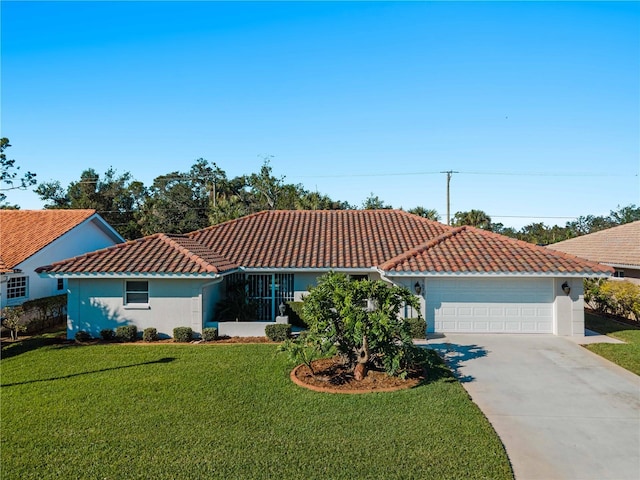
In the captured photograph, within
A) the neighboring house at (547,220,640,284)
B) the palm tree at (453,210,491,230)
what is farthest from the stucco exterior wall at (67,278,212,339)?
the palm tree at (453,210,491,230)

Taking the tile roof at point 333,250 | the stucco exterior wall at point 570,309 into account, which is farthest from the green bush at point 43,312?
the stucco exterior wall at point 570,309

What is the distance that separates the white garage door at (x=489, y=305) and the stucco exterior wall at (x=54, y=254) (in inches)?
740

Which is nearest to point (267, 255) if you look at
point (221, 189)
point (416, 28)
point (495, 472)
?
point (416, 28)

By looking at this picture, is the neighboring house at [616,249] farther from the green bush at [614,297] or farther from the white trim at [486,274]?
the white trim at [486,274]

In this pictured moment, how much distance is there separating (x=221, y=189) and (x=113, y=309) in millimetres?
35720

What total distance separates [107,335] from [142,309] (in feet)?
5.04

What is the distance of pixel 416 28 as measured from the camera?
14.5 m

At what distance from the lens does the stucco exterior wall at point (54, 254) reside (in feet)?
63.9

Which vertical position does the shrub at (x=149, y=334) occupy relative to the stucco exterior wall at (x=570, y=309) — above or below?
below

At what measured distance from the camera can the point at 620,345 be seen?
14.0 metres

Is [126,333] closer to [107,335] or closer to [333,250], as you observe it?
[107,335]

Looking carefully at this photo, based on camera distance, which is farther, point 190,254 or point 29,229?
point 29,229

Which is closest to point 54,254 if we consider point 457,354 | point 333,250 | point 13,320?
point 13,320

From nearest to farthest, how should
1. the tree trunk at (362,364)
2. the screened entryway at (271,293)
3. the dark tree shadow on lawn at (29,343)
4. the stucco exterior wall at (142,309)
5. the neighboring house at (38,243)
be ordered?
the tree trunk at (362,364), the dark tree shadow on lawn at (29,343), the stucco exterior wall at (142,309), the screened entryway at (271,293), the neighboring house at (38,243)
